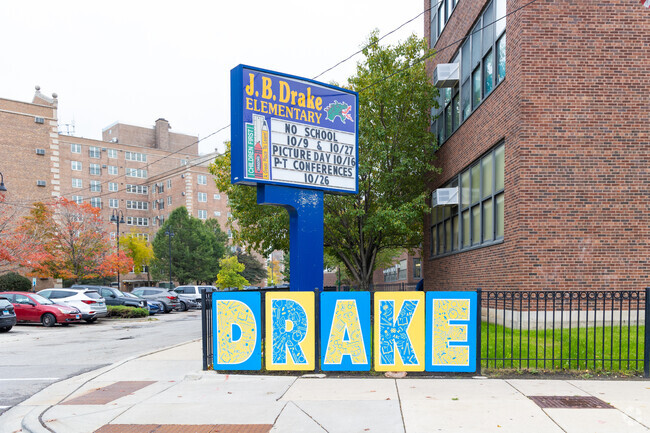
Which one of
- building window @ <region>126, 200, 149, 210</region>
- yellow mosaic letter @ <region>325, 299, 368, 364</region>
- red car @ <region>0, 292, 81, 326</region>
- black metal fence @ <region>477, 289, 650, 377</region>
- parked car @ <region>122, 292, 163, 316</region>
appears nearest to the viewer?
black metal fence @ <region>477, 289, 650, 377</region>

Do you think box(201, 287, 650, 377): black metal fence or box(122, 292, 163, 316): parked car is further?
box(122, 292, 163, 316): parked car

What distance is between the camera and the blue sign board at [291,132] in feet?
33.0

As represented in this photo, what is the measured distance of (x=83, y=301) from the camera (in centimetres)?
2322

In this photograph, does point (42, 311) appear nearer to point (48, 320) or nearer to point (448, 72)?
point (48, 320)

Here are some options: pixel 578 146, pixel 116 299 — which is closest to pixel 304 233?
pixel 578 146

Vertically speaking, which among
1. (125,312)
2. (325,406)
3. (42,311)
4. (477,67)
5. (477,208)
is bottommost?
(125,312)

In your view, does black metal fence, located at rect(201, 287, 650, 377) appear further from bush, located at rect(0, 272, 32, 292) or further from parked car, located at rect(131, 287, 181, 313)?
bush, located at rect(0, 272, 32, 292)

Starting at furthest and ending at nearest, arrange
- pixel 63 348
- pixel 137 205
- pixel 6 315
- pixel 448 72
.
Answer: pixel 137 205 < pixel 6 315 < pixel 448 72 < pixel 63 348

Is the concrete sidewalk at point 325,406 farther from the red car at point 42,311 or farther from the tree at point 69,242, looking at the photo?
the tree at point 69,242

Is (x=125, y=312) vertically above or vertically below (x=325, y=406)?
below

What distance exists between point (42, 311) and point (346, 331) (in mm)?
17800

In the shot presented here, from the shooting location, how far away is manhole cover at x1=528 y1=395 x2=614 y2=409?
6332 mm

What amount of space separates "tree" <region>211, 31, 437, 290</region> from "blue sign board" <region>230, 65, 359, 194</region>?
22.8 ft

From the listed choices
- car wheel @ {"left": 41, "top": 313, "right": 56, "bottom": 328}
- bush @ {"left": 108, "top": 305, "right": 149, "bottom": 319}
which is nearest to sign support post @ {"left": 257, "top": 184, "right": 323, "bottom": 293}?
car wheel @ {"left": 41, "top": 313, "right": 56, "bottom": 328}
